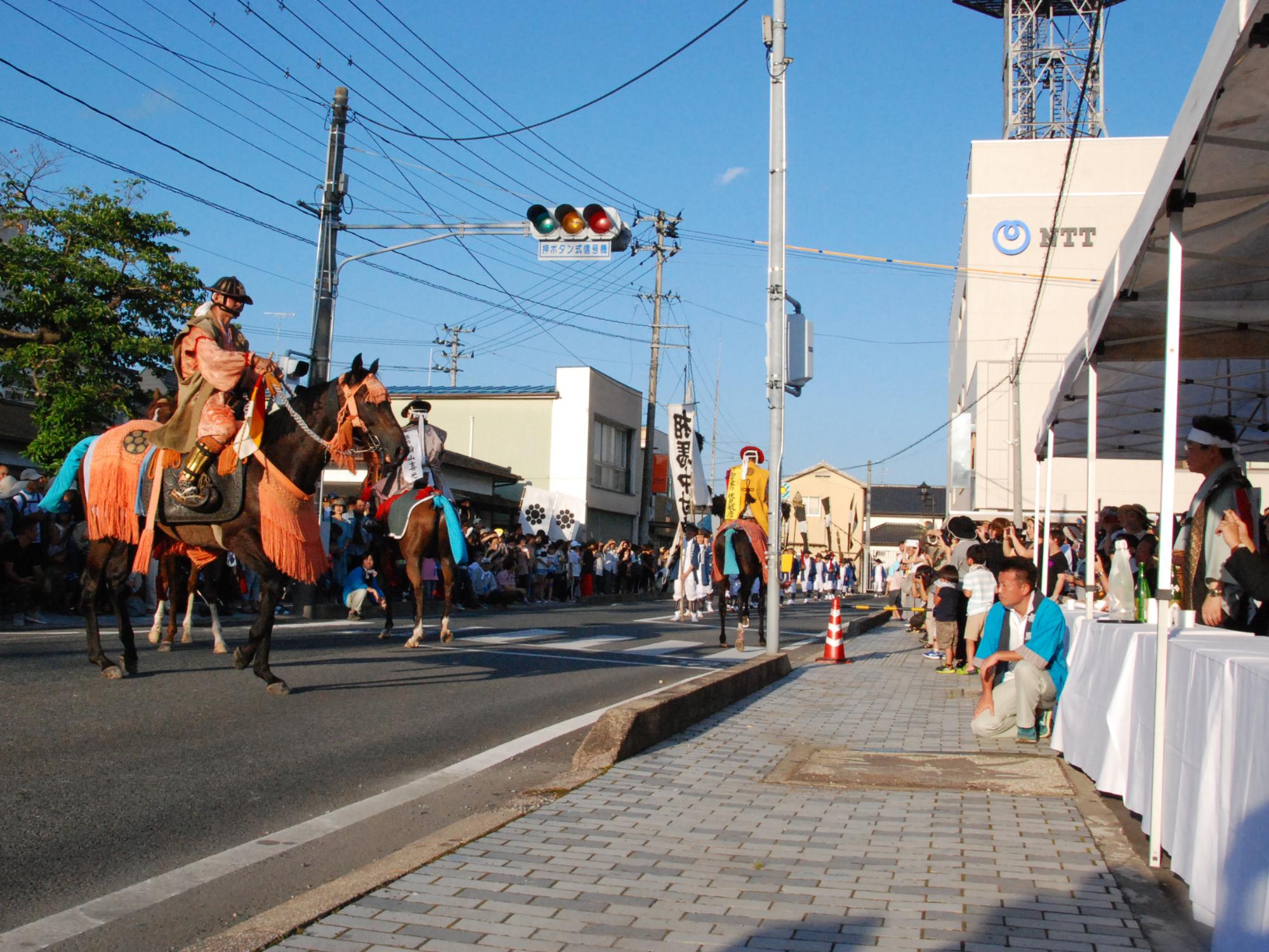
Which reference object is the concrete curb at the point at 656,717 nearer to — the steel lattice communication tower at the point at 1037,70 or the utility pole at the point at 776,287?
the utility pole at the point at 776,287

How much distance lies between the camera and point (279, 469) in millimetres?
8867

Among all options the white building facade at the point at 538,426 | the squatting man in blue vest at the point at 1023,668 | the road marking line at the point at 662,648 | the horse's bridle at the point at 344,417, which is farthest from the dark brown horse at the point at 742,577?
the white building facade at the point at 538,426

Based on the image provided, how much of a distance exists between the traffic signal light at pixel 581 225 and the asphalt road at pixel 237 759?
771cm

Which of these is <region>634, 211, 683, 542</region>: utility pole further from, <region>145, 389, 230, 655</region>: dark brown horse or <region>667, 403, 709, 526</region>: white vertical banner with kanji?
<region>145, 389, 230, 655</region>: dark brown horse

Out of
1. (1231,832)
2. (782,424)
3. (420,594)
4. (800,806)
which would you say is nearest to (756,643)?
(782,424)

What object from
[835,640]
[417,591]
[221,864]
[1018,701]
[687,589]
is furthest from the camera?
[687,589]

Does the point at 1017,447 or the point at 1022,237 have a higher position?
the point at 1022,237

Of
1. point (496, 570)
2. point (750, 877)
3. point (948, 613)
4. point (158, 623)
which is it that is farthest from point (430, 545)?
point (496, 570)

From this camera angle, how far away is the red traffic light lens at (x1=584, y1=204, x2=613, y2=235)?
1828 cm

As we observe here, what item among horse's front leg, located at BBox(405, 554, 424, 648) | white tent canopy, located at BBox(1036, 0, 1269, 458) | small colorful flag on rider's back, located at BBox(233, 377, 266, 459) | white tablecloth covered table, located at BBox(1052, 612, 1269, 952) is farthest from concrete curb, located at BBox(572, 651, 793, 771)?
horse's front leg, located at BBox(405, 554, 424, 648)

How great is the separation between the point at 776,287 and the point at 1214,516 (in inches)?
341

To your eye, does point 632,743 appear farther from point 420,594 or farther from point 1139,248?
point 420,594

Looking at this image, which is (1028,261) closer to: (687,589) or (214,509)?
(687,589)

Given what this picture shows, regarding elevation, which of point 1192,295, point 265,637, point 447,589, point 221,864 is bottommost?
point 221,864
